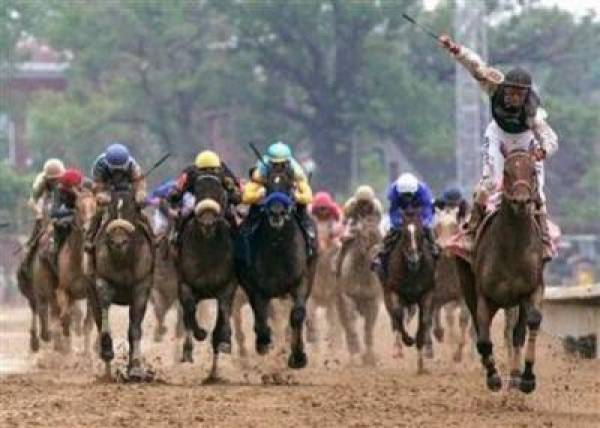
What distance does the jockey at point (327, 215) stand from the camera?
96.7 feet

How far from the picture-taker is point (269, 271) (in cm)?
2080

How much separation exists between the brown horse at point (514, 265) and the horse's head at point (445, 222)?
7827mm

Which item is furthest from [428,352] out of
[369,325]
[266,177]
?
[266,177]

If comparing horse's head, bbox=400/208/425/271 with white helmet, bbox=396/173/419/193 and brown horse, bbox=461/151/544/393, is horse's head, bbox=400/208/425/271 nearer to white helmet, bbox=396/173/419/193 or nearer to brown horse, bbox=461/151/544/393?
white helmet, bbox=396/173/419/193

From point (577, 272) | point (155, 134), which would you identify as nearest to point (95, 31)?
point (155, 134)

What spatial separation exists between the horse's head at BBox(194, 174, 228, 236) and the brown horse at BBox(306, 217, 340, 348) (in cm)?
863

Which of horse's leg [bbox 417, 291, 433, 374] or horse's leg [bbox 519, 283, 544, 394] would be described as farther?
horse's leg [bbox 417, 291, 433, 374]

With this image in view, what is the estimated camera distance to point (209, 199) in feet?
65.3

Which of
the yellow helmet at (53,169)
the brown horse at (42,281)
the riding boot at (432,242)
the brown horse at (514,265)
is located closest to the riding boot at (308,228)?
the riding boot at (432,242)

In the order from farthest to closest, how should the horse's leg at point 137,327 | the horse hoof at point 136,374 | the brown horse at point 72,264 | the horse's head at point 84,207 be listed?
the brown horse at point 72,264 → the horse's head at point 84,207 → the horse's leg at point 137,327 → the horse hoof at point 136,374

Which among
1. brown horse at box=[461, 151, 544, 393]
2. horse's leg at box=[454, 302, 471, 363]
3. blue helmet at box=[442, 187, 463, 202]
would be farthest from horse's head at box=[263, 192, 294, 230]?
blue helmet at box=[442, 187, 463, 202]

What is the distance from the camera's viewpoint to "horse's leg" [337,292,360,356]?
2644cm

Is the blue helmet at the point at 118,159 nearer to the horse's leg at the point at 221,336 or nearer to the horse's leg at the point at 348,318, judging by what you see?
the horse's leg at the point at 221,336

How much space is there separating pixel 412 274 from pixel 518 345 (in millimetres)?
5930
